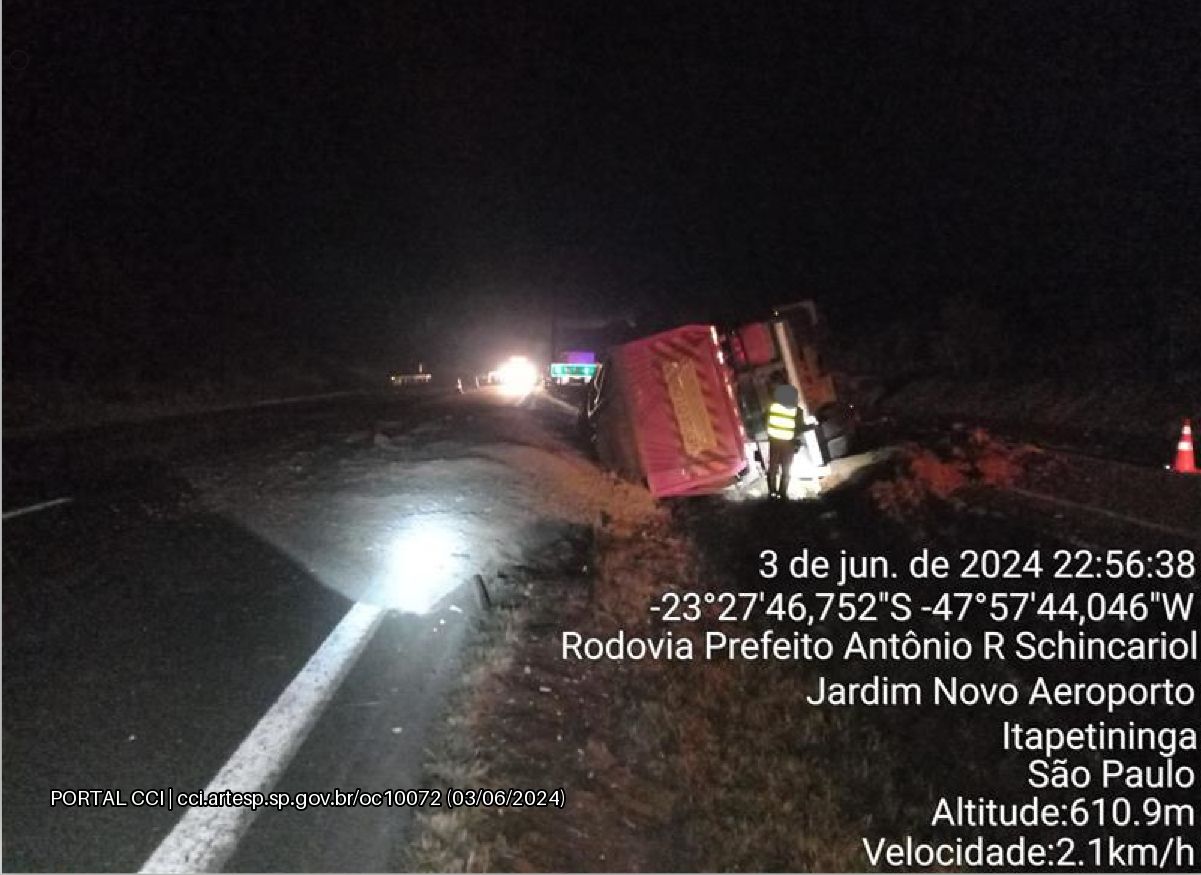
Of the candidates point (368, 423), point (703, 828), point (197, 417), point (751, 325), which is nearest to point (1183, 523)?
point (751, 325)

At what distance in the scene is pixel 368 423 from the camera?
16000mm

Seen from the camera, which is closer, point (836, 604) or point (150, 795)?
point (150, 795)

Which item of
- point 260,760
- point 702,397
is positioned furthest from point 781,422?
point 260,760

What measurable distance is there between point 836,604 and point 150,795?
6098mm

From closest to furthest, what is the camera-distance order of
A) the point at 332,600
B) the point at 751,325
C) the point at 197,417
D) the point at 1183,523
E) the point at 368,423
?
the point at 332,600, the point at 1183,523, the point at 751,325, the point at 368,423, the point at 197,417

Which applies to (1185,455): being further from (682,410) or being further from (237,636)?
(237,636)

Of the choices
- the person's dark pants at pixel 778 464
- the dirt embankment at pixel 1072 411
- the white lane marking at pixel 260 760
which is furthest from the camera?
the dirt embankment at pixel 1072 411

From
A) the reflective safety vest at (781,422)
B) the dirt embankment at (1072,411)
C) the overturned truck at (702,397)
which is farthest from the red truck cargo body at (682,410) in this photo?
the dirt embankment at (1072,411)

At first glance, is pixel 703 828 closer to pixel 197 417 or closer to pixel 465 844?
pixel 465 844

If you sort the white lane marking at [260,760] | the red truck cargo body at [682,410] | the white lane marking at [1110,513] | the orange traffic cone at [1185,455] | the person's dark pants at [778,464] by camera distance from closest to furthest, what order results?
the white lane marking at [260,760] < the white lane marking at [1110,513] < the red truck cargo body at [682,410] < the person's dark pants at [778,464] < the orange traffic cone at [1185,455]

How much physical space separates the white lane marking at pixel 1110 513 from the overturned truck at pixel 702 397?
2.76 m

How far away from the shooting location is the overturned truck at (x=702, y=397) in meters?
11.4

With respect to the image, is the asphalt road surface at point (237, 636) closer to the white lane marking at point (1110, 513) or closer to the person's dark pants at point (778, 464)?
the person's dark pants at point (778, 464)

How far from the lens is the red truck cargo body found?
37.4ft
